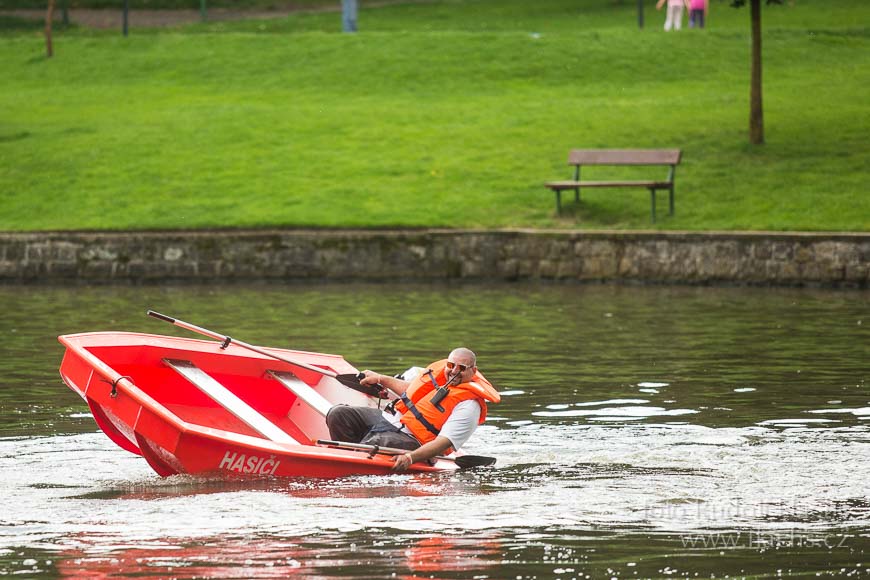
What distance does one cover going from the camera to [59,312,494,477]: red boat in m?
10.8

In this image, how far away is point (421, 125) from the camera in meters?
33.0

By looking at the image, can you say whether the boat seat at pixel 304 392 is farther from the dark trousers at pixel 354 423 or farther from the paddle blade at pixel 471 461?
the paddle blade at pixel 471 461

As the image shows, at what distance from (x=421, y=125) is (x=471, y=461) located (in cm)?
2217

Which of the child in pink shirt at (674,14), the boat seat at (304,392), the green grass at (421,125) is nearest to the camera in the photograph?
the boat seat at (304,392)

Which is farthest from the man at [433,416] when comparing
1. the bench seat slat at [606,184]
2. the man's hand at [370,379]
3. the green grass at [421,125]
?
the bench seat slat at [606,184]

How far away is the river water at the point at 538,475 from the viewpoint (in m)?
8.72

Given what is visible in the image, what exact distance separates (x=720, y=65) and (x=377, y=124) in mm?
10092

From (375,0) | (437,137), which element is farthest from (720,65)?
(375,0)

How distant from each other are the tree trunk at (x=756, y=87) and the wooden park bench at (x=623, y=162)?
2.81 m

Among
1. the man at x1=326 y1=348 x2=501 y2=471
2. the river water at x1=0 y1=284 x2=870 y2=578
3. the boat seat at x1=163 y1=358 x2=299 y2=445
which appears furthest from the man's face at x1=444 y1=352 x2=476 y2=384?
the boat seat at x1=163 y1=358 x2=299 y2=445

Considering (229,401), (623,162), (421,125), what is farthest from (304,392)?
(421,125)

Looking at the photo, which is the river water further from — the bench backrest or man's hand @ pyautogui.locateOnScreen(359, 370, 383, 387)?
the bench backrest

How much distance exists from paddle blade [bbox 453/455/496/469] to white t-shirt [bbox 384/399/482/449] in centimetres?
10

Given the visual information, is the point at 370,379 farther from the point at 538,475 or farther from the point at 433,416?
the point at 538,475
